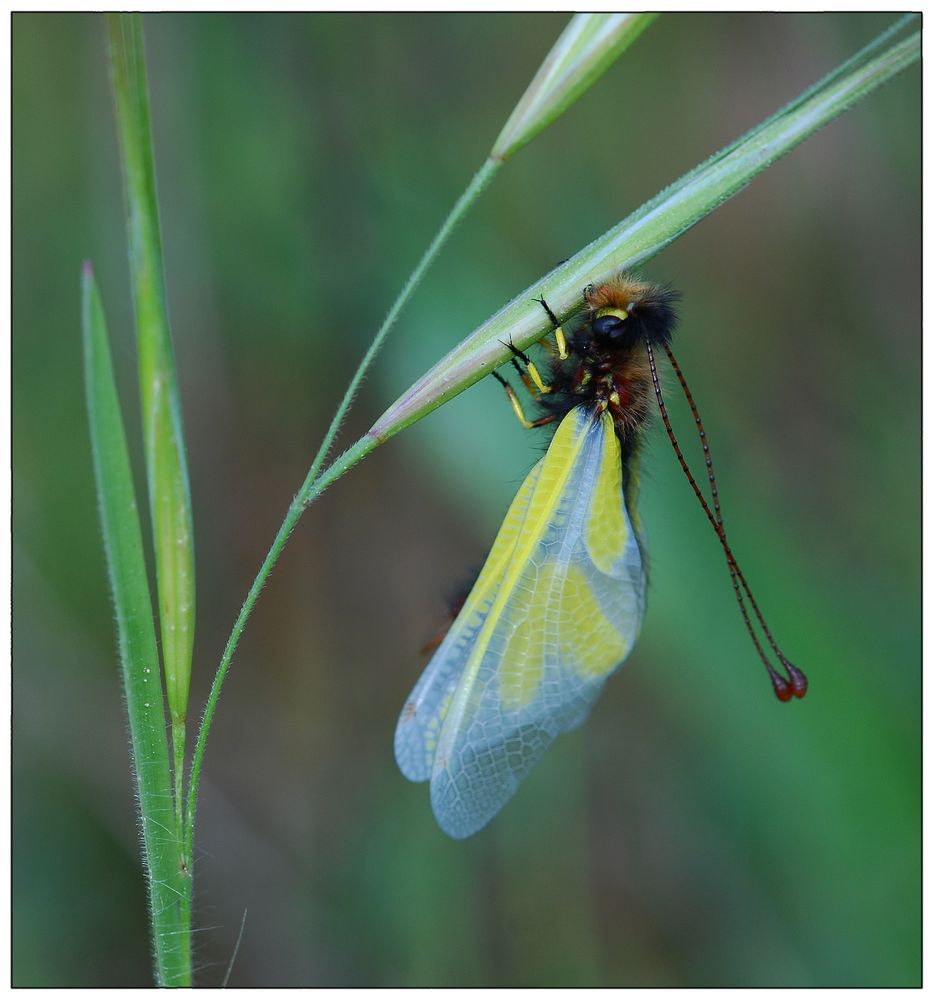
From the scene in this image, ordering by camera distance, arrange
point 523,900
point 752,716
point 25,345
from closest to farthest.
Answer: point 752,716 < point 25,345 < point 523,900

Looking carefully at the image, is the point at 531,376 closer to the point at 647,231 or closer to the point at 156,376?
the point at 647,231

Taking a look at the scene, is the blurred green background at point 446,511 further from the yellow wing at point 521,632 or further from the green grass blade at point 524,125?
the green grass blade at point 524,125

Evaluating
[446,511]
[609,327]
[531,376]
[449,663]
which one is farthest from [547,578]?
[446,511]

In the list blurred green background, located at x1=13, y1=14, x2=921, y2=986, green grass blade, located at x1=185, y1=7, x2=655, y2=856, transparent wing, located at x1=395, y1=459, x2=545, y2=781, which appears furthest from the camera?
blurred green background, located at x1=13, y1=14, x2=921, y2=986

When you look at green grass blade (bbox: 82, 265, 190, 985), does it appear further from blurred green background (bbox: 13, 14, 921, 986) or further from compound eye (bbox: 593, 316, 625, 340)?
blurred green background (bbox: 13, 14, 921, 986)

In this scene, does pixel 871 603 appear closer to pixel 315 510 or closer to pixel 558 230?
pixel 558 230

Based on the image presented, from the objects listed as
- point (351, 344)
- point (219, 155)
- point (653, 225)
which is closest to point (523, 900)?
point (351, 344)

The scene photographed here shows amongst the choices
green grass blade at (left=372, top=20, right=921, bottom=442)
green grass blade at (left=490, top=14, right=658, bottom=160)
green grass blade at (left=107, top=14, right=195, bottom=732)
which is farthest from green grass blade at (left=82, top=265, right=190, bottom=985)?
green grass blade at (left=490, top=14, right=658, bottom=160)
